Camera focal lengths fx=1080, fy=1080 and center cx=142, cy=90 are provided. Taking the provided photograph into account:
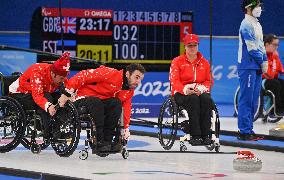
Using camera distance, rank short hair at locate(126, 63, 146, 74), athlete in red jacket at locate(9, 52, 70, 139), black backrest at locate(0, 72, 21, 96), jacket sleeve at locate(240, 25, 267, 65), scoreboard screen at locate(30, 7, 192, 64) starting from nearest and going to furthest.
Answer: short hair at locate(126, 63, 146, 74), athlete in red jacket at locate(9, 52, 70, 139), black backrest at locate(0, 72, 21, 96), jacket sleeve at locate(240, 25, 267, 65), scoreboard screen at locate(30, 7, 192, 64)

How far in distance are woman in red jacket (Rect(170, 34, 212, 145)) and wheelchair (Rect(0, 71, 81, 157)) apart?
148 cm

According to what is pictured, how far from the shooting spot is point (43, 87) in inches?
448

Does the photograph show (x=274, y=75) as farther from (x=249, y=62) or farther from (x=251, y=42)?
(x=251, y=42)

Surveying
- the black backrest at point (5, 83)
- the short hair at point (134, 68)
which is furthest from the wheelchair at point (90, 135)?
the black backrest at point (5, 83)

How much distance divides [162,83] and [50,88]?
18.6 feet

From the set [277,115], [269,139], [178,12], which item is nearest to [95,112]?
[269,139]

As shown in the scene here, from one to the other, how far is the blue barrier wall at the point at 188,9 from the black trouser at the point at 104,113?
7084mm

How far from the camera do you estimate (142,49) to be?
16.9 metres

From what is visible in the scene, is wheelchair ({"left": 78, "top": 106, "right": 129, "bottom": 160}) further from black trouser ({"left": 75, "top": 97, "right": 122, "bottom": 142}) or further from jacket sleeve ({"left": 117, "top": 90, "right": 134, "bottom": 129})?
jacket sleeve ({"left": 117, "top": 90, "right": 134, "bottom": 129})

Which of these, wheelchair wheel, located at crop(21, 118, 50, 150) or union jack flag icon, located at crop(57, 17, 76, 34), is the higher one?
union jack flag icon, located at crop(57, 17, 76, 34)

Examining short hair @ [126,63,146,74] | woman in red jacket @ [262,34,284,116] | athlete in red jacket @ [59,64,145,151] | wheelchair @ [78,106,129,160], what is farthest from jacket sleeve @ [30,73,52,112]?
woman in red jacket @ [262,34,284,116]

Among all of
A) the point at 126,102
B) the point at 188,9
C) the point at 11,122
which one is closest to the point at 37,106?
the point at 11,122

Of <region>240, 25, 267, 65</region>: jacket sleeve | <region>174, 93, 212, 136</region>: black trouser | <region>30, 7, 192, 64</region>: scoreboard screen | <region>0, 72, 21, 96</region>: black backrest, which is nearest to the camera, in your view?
<region>174, 93, 212, 136</region>: black trouser

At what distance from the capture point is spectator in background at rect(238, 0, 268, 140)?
13.1 meters
